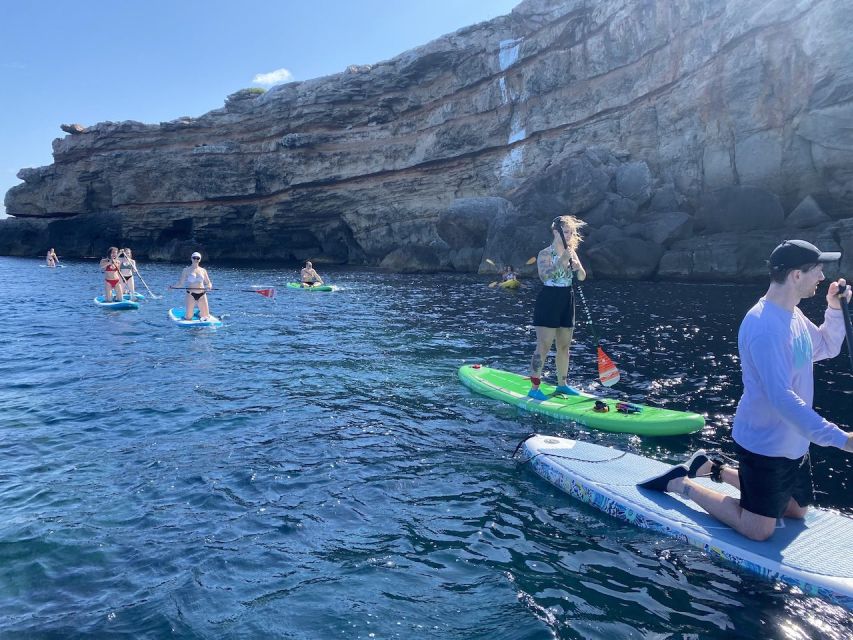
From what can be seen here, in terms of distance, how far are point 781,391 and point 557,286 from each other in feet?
16.0

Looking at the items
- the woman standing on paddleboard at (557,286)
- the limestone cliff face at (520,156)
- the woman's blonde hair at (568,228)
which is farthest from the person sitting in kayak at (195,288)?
the limestone cliff face at (520,156)

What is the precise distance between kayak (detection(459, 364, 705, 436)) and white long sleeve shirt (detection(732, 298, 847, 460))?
3334 millimetres

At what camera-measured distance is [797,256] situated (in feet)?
14.8

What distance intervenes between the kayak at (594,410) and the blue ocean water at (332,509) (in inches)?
7.5

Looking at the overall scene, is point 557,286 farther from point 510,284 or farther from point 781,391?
point 510,284

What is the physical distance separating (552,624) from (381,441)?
3.98 m

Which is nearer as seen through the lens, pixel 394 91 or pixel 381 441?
pixel 381 441

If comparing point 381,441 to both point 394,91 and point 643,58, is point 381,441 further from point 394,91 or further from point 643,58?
point 394,91

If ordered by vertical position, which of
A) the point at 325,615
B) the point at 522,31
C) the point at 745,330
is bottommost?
the point at 325,615

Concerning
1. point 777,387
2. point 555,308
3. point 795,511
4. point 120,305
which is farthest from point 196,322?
point 777,387

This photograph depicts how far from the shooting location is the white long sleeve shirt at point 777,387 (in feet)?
14.1

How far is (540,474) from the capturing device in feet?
22.0

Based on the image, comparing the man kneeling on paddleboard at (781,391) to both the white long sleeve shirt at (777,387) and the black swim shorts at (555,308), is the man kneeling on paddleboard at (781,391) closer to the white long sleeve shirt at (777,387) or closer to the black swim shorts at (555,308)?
the white long sleeve shirt at (777,387)

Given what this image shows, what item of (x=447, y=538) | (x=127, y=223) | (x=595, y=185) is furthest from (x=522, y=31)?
(x=447, y=538)
